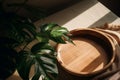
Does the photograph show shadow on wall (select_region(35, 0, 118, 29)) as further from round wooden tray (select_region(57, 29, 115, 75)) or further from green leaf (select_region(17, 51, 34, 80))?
green leaf (select_region(17, 51, 34, 80))

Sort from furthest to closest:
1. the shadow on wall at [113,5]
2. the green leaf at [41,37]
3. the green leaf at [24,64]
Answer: the shadow on wall at [113,5]
the green leaf at [41,37]
the green leaf at [24,64]

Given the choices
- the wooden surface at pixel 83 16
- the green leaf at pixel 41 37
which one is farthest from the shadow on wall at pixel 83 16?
the green leaf at pixel 41 37

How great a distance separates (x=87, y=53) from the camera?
1.38m

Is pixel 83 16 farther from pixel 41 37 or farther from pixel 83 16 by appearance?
Answer: pixel 41 37

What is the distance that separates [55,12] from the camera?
1.72 metres

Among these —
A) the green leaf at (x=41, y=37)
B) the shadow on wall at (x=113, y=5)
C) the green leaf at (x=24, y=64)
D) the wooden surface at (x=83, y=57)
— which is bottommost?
the shadow on wall at (x=113, y=5)

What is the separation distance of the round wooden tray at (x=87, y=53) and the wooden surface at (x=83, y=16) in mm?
197

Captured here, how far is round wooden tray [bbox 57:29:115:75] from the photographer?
130 centimetres

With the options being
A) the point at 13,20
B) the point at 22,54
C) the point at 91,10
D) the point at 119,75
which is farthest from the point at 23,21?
the point at 91,10

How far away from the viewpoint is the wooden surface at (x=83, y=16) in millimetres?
1646

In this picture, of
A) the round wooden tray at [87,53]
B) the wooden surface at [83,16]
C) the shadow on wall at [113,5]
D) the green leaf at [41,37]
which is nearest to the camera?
the green leaf at [41,37]

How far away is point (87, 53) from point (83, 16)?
43 centimetres

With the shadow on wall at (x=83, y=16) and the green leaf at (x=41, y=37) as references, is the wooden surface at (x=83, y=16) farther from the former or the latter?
the green leaf at (x=41, y=37)

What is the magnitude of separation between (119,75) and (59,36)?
0.44 m
